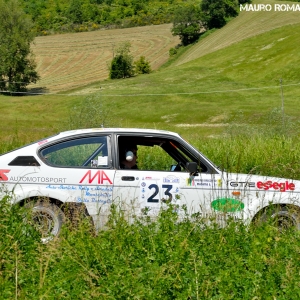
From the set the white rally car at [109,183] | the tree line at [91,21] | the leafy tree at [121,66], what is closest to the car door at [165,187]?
the white rally car at [109,183]

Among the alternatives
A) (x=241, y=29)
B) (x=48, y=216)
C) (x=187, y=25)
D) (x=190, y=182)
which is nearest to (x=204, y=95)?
(x=241, y=29)

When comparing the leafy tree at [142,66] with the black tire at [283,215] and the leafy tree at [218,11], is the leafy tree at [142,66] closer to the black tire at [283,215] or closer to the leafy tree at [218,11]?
the leafy tree at [218,11]

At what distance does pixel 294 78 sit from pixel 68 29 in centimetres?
7376

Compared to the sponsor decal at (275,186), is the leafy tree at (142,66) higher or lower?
higher

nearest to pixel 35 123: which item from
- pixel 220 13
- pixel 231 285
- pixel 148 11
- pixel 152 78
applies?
pixel 152 78

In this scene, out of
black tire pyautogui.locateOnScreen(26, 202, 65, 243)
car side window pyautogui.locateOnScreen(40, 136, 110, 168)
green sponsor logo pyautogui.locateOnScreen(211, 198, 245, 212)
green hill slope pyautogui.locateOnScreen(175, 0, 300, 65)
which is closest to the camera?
green sponsor logo pyautogui.locateOnScreen(211, 198, 245, 212)

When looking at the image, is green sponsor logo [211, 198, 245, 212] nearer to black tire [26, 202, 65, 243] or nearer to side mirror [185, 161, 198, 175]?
side mirror [185, 161, 198, 175]

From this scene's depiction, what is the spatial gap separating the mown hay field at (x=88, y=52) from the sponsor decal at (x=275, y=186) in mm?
78389

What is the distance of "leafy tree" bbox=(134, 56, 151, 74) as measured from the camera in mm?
93250

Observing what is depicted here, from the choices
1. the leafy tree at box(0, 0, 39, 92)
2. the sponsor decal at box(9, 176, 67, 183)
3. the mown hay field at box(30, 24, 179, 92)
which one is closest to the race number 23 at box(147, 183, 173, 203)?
the sponsor decal at box(9, 176, 67, 183)

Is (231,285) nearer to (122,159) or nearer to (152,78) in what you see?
(122,159)

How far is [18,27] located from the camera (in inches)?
3738

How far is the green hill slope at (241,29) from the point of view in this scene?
9656 cm

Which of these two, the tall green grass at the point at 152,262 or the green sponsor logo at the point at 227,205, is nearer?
the tall green grass at the point at 152,262
